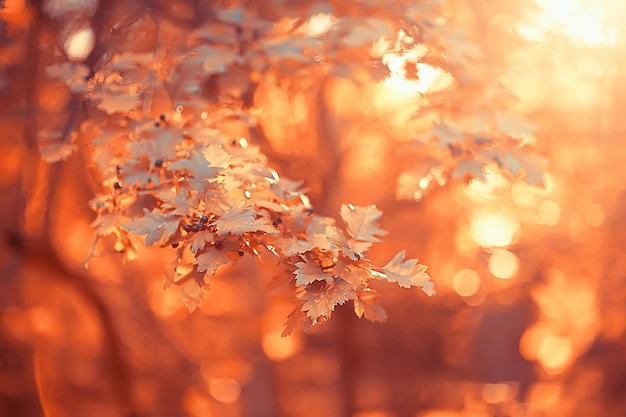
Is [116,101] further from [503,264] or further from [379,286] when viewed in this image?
[503,264]

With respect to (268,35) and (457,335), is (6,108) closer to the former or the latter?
(268,35)

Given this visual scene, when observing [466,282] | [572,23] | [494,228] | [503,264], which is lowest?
[466,282]

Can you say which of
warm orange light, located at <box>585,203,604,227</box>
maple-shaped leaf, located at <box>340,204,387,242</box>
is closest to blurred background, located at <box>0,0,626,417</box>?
warm orange light, located at <box>585,203,604,227</box>

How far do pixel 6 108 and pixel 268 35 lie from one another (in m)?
1.18

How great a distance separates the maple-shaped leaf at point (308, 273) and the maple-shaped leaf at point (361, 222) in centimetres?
16

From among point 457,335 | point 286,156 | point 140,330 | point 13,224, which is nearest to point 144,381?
point 140,330

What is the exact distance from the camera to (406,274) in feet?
4.03

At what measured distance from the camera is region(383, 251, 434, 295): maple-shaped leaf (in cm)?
121

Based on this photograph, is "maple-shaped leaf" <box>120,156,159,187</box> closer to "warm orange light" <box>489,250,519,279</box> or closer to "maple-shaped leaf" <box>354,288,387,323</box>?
"maple-shaped leaf" <box>354,288,387,323</box>

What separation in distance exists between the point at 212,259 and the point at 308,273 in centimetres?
19

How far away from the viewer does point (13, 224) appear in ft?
7.91

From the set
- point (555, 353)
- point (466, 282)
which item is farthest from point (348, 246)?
point (555, 353)

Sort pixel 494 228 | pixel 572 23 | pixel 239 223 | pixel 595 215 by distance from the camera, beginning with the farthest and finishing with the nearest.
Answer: pixel 494 228
pixel 595 215
pixel 572 23
pixel 239 223

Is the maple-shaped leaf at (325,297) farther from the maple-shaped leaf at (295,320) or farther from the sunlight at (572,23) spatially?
the sunlight at (572,23)
